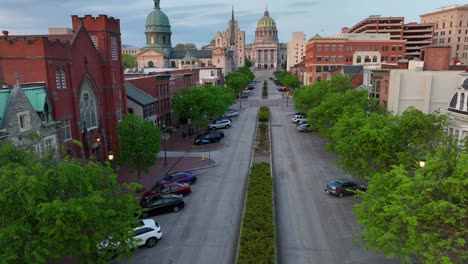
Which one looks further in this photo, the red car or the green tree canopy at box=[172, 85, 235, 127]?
the green tree canopy at box=[172, 85, 235, 127]

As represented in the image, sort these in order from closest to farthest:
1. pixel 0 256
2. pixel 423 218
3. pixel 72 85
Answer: pixel 0 256 → pixel 423 218 → pixel 72 85

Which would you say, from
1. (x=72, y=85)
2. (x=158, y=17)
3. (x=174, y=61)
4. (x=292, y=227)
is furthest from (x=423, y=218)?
(x=174, y=61)

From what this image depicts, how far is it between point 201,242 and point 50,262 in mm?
8702

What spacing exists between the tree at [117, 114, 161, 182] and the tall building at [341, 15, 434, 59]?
11790 cm

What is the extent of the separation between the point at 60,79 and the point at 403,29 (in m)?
131

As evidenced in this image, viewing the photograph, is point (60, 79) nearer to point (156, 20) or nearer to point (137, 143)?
point (137, 143)

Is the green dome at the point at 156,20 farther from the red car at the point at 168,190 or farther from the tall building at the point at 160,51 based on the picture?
the red car at the point at 168,190

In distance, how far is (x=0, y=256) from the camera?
39.2 feet

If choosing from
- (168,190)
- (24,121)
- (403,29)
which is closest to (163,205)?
(168,190)

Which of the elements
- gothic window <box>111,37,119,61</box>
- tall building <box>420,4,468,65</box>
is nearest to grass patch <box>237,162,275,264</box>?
gothic window <box>111,37,119,61</box>

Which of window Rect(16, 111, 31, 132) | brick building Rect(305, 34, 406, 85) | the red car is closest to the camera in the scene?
window Rect(16, 111, 31, 132)

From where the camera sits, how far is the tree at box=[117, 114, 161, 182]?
98.5ft

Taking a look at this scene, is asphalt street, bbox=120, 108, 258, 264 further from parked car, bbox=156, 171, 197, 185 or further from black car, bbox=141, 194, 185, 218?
parked car, bbox=156, 171, 197, 185

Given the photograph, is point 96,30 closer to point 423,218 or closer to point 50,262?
point 50,262
